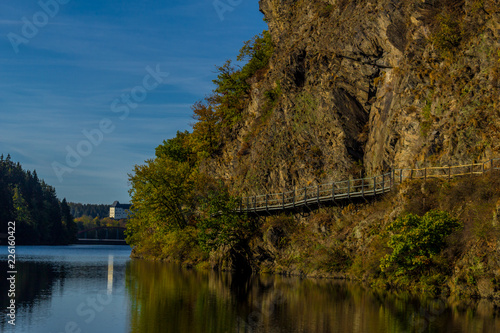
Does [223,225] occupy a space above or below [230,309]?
above

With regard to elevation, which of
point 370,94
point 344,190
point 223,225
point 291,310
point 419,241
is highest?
point 370,94

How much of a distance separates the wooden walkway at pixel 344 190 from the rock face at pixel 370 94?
2.64ft

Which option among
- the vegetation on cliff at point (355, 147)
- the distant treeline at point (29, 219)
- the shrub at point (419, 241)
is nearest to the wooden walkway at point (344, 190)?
the vegetation on cliff at point (355, 147)

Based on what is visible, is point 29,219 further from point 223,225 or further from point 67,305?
point 67,305

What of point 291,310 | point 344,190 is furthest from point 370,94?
point 291,310

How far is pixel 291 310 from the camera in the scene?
89.6 ft

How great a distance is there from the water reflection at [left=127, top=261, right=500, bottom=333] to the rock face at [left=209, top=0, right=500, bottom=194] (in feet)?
41.5

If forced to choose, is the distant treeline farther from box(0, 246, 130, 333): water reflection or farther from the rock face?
box(0, 246, 130, 333): water reflection

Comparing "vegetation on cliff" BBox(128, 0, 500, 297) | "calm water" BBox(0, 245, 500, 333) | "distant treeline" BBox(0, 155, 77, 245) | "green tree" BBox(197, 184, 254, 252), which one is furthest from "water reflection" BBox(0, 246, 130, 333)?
"distant treeline" BBox(0, 155, 77, 245)

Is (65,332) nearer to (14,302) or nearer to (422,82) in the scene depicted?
(14,302)

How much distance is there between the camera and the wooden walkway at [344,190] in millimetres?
37531

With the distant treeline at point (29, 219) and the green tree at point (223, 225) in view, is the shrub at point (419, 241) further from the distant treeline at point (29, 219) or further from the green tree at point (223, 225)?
the distant treeline at point (29, 219)

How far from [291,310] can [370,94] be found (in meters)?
29.1

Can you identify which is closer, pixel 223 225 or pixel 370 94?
pixel 370 94
